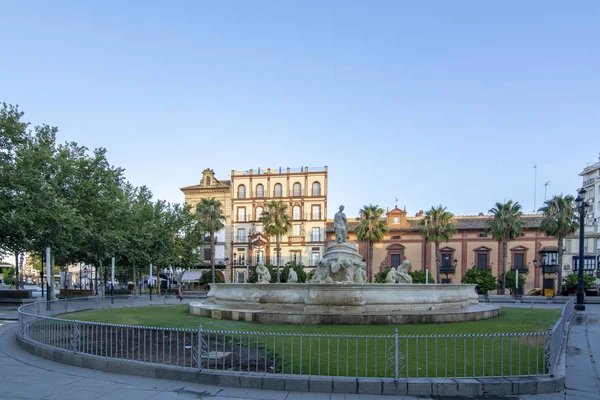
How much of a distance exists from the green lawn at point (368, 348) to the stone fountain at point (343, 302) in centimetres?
58

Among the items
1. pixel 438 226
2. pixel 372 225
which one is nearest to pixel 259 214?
pixel 372 225

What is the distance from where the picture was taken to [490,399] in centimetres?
721

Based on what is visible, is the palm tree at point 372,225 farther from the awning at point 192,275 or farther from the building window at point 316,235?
the awning at point 192,275

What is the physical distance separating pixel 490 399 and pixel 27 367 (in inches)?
348

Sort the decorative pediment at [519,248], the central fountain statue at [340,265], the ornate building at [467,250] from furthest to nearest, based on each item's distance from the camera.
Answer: the decorative pediment at [519,248] → the ornate building at [467,250] → the central fountain statue at [340,265]

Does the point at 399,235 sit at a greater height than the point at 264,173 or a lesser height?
lesser

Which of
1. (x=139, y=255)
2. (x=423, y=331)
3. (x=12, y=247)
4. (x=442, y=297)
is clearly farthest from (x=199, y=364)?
(x=139, y=255)

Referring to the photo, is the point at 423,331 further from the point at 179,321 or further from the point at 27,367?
the point at 27,367

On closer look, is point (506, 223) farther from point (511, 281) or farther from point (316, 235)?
point (316, 235)

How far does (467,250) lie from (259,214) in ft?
A: 91.5

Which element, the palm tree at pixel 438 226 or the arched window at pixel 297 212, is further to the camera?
the arched window at pixel 297 212

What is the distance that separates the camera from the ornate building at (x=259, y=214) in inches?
2498

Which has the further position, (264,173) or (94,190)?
(264,173)

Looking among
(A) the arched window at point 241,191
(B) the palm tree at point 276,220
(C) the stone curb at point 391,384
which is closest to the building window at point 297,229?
(A) the arched window at point 241,191
